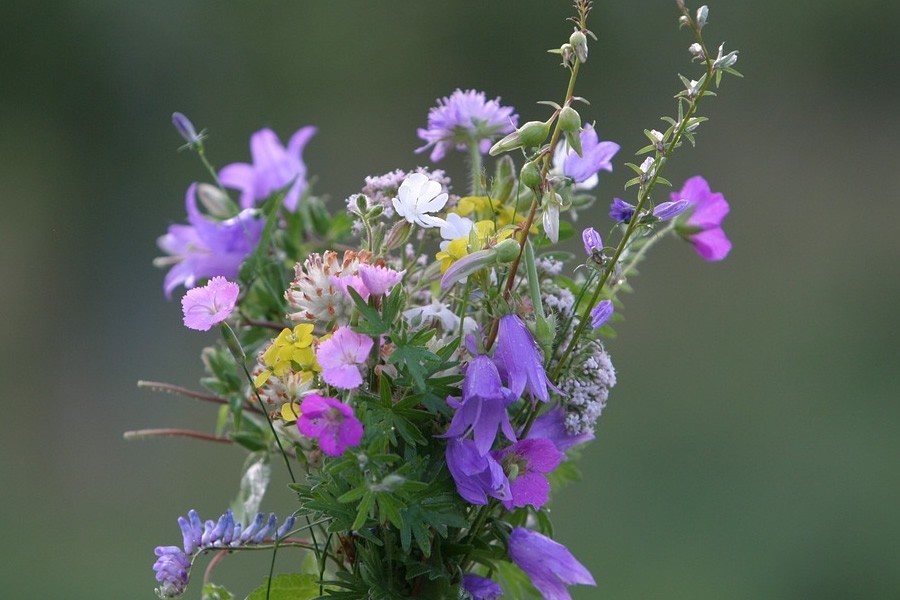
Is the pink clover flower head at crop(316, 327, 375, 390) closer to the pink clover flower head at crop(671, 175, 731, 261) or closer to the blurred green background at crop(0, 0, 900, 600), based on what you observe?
the pink clover flower head at crop(671, 175, 731, 261)

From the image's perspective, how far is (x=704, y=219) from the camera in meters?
0.67

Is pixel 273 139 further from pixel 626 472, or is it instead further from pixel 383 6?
pixel 383 6

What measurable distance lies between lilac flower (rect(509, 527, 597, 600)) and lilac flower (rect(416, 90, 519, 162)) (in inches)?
9.7

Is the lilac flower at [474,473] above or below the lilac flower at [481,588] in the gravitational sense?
above

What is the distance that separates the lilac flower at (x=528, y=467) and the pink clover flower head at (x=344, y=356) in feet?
0.33

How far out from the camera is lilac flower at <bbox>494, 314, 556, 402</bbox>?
52cm

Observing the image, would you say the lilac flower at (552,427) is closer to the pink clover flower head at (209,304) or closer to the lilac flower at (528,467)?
the lilac flower at (528,467)

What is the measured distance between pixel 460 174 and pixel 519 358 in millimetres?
2719

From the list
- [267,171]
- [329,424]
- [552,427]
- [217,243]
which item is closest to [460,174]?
[267,171]

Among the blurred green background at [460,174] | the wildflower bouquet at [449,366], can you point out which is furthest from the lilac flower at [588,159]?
the blurred green background at [460,174]

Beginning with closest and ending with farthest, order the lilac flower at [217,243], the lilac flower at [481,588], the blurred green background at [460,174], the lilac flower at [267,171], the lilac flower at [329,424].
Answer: the lilac flower at [329,424]
the lilac flower at [481,588]
the lilac flower at [217,243]
the lilac flower at [267,171]
the blurred green background at [460,174]

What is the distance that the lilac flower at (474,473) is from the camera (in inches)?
20.4

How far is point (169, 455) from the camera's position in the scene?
117 inches

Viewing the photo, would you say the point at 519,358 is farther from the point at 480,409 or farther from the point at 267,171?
the point at 267,171
